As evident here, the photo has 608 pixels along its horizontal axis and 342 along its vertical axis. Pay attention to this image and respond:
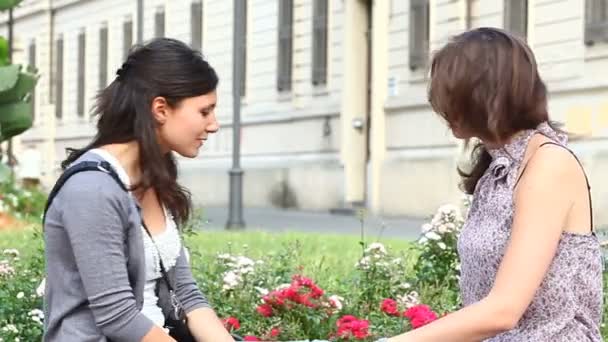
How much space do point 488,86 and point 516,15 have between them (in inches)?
723

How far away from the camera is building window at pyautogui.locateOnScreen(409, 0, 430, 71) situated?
77.4ft

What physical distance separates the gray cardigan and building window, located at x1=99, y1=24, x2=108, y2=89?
36807 mm

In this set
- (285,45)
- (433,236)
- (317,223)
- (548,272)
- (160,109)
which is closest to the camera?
(548,272)

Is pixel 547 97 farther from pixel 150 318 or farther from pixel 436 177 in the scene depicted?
pixel 436 177

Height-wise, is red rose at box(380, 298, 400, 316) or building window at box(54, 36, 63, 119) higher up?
building window at box(54, 36, 63, 119)

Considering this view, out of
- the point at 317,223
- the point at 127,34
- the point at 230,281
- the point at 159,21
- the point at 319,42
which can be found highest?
the point at 159,21

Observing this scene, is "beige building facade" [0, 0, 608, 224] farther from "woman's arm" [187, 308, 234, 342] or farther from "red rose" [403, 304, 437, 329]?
"woman's arm" [187, 308, 234, 342]

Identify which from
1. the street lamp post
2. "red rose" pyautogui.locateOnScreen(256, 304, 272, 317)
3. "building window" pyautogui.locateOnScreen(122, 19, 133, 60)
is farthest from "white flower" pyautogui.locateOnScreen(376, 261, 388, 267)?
"building window" pyautogui.locateOnScreen(122, 19, 133, 60)

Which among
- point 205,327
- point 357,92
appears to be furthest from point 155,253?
point 357,92

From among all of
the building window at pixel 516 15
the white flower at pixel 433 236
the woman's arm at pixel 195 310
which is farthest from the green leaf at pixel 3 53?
the woman's arm at pixel 195 310

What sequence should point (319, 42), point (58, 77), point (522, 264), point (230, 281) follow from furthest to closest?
point (58, 77), point (319, 42), point (230, 281), point (522, 264)

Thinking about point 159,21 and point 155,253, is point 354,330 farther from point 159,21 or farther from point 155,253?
point 159,21

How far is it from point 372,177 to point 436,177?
251cm

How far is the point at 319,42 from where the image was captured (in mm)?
27562
